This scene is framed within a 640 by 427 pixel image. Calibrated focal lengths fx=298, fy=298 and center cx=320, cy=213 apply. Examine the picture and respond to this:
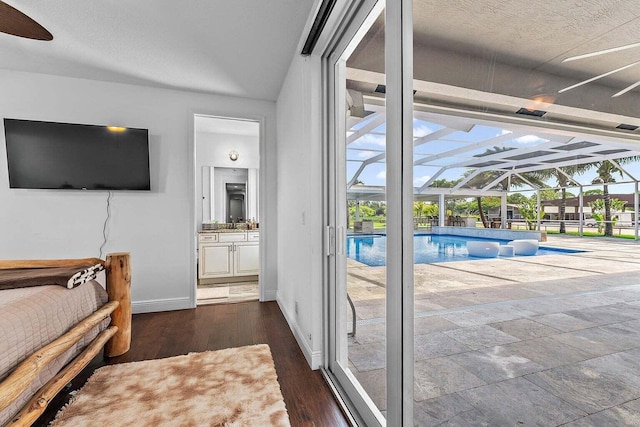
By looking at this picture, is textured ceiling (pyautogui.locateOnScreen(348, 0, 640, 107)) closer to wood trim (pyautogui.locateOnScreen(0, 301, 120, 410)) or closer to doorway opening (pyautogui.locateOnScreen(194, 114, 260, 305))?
wood trim (pyautogui.locateOnScreen(0, 301, 120, 410))

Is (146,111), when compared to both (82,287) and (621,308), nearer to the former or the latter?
(82,287)

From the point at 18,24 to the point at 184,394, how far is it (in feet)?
7.85

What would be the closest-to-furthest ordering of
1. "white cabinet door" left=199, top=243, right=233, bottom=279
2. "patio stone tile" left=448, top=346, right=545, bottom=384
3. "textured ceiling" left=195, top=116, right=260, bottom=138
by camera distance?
"patio stone tile" left=448, top=346, right=545, bottom=384 < "textured ceiling" left=195, top=116, right=260, bottom=138 < "white cabinet door" left=199, top=243, right=233, bottom=279

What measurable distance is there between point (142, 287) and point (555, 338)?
3746mm

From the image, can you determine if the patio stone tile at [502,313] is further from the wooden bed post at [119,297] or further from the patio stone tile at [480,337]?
the wooden bed post at [119,297]

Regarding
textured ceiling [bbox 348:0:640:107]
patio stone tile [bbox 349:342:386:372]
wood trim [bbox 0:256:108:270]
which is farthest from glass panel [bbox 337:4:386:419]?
wood trim [bbox 0:256:108:270]

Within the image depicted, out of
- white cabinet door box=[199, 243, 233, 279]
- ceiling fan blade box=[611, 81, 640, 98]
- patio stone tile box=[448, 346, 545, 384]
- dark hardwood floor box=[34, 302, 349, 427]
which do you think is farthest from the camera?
white cabinet door box=[199, 243, 233, 279]

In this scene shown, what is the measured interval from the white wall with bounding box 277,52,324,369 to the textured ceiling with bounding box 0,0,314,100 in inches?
12.4

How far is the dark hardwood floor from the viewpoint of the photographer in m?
1.71

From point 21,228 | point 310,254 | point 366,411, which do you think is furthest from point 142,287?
point 366,411

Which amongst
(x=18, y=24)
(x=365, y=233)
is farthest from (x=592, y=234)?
(x=18, y=24)

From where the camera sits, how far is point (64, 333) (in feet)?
5.50

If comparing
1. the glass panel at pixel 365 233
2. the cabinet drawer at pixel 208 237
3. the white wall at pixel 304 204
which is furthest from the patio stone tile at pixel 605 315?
the cabinet drawer at pixel 208 237

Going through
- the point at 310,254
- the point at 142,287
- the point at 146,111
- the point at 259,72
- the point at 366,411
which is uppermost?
the point at 259,72
